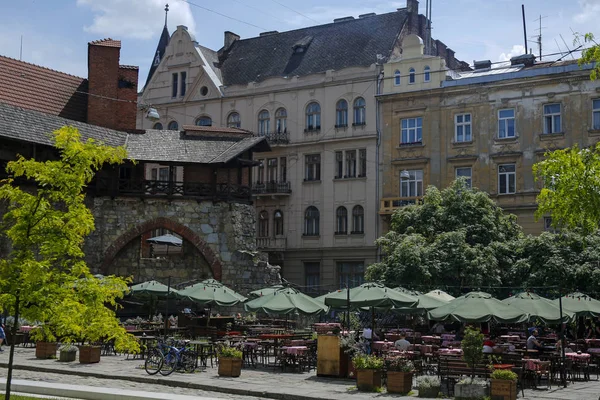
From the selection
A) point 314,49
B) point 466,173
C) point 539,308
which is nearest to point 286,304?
point 539,308

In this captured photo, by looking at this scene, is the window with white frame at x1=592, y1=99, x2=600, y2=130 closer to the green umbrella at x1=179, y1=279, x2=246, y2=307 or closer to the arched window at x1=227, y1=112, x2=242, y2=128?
the arched window at x1=227, y1=112, x2=242, y2=128

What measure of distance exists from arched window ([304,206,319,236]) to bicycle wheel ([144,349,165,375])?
2929 cm

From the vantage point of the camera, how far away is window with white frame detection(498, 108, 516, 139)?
4497 cm

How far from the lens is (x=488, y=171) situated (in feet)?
148

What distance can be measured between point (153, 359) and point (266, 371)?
346cm

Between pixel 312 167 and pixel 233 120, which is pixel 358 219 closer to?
pixel 312 167

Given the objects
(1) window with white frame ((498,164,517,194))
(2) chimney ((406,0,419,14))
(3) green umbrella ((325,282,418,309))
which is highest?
(2) chimney ((406,0,419,14))

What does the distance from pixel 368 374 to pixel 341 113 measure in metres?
32.7

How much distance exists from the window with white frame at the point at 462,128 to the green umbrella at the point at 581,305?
70.4ft

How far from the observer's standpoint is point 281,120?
171 feet

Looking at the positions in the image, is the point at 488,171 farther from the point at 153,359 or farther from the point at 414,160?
the point at 153,359

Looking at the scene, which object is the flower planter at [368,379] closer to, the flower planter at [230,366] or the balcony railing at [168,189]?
the flower planter at [230,366]

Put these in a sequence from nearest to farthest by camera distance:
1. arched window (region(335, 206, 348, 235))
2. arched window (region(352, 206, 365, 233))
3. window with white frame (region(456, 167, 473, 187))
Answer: window with white frame (region(456, 167, 473, 187))
arched window (region(352, 206, 365, 233))
arched window (region(335, 206, 348, 235))

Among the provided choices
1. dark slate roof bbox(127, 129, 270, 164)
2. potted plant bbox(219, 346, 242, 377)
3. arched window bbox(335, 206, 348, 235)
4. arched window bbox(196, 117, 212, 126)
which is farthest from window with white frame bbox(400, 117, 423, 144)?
potted plant bbox(219, 346, 242, 377)
